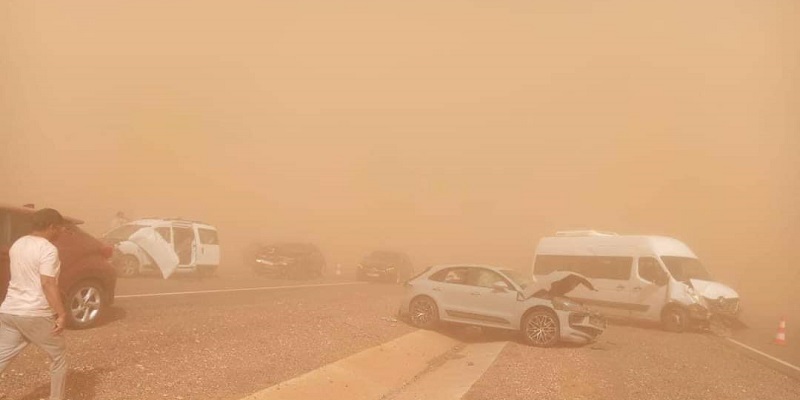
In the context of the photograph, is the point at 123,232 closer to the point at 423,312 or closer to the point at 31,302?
the point at 423,312

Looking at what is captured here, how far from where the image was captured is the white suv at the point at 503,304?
12.9 meters

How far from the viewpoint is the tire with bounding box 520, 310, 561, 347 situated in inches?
503

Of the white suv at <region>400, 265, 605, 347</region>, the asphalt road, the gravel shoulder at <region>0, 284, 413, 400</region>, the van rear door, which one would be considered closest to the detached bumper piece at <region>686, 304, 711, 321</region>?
the asphalt road

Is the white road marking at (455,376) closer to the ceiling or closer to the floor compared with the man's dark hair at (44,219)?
closer to the floor

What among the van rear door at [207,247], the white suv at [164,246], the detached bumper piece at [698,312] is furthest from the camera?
the van rear door at [207,247]

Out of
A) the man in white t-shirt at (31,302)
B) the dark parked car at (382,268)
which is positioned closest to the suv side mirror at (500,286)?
the man in white t-shirt at (31,302)

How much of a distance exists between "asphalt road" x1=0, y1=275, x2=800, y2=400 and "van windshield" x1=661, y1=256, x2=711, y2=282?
2.10 meters

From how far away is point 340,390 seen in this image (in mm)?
8016

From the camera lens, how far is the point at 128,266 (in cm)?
1964

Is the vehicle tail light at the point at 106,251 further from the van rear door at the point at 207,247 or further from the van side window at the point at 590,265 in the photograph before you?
the van side window at the point at 590,265

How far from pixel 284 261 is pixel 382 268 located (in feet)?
17.0

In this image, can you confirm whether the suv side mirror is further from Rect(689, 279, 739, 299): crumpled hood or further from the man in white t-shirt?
the man in white t-shirt

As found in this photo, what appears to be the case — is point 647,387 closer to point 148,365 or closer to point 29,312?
point 148,365

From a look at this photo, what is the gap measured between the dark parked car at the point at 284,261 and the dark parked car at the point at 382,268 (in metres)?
2.77
